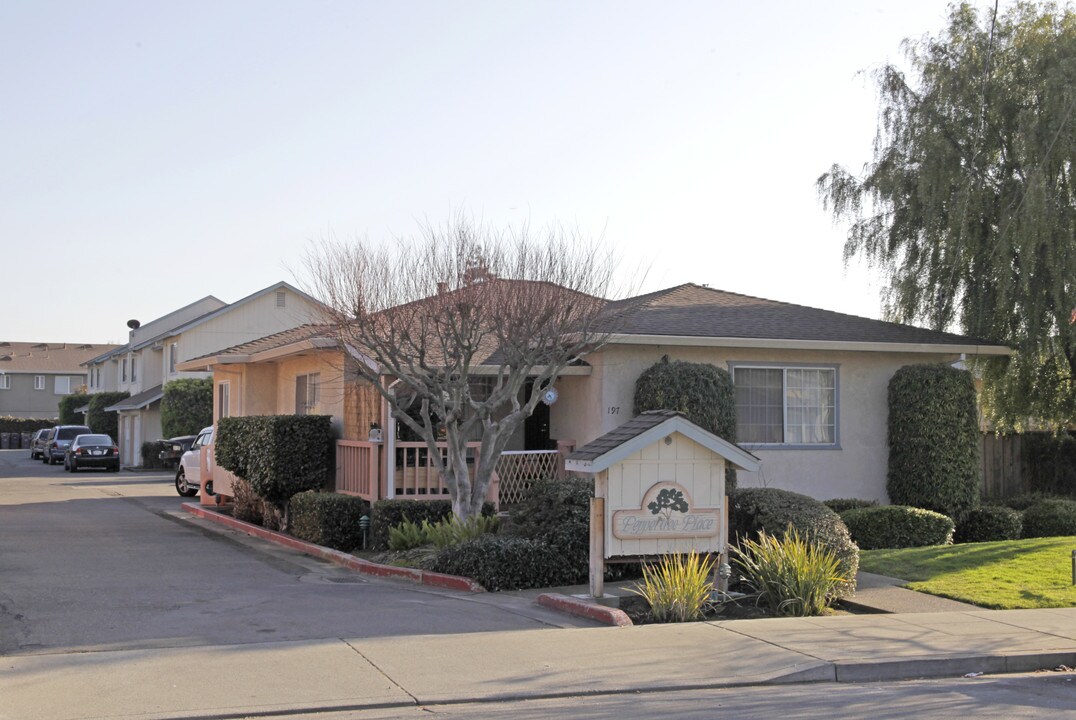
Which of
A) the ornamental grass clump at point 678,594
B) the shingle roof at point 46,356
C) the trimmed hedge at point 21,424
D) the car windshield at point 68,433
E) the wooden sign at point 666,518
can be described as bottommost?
the ornamental grass clump at point 678,594

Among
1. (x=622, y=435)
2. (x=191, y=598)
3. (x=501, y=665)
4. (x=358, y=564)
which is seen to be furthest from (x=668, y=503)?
(x=191, y=598)

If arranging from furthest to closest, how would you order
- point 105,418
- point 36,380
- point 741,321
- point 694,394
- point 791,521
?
1. point 36,380
2. point 105,418
3. point 741,321
4. point 694,394
5. point 791,521

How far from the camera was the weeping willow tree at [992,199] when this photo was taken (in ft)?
63.5

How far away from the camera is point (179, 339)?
1786 inches

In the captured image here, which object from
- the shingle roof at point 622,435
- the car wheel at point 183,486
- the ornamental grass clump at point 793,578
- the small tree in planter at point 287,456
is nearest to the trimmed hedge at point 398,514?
the small tree in planter at point 287,456

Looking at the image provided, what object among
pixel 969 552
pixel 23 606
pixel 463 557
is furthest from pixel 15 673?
pixel 969 552

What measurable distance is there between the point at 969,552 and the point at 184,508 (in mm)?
16319

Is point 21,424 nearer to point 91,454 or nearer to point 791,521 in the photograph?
point 91,454

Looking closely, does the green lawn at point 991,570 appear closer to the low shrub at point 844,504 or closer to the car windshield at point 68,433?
the low shrub at point 844,504

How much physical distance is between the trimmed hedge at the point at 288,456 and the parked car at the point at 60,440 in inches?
1221

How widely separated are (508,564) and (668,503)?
2.09m

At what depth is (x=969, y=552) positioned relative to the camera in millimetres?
15227

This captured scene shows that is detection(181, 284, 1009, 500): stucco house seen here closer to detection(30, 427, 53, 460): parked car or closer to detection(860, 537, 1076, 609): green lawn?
detection(860, 537, 1076, 609): green lawn

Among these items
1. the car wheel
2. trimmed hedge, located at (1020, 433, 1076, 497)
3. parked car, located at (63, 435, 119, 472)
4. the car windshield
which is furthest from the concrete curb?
the car windshield
